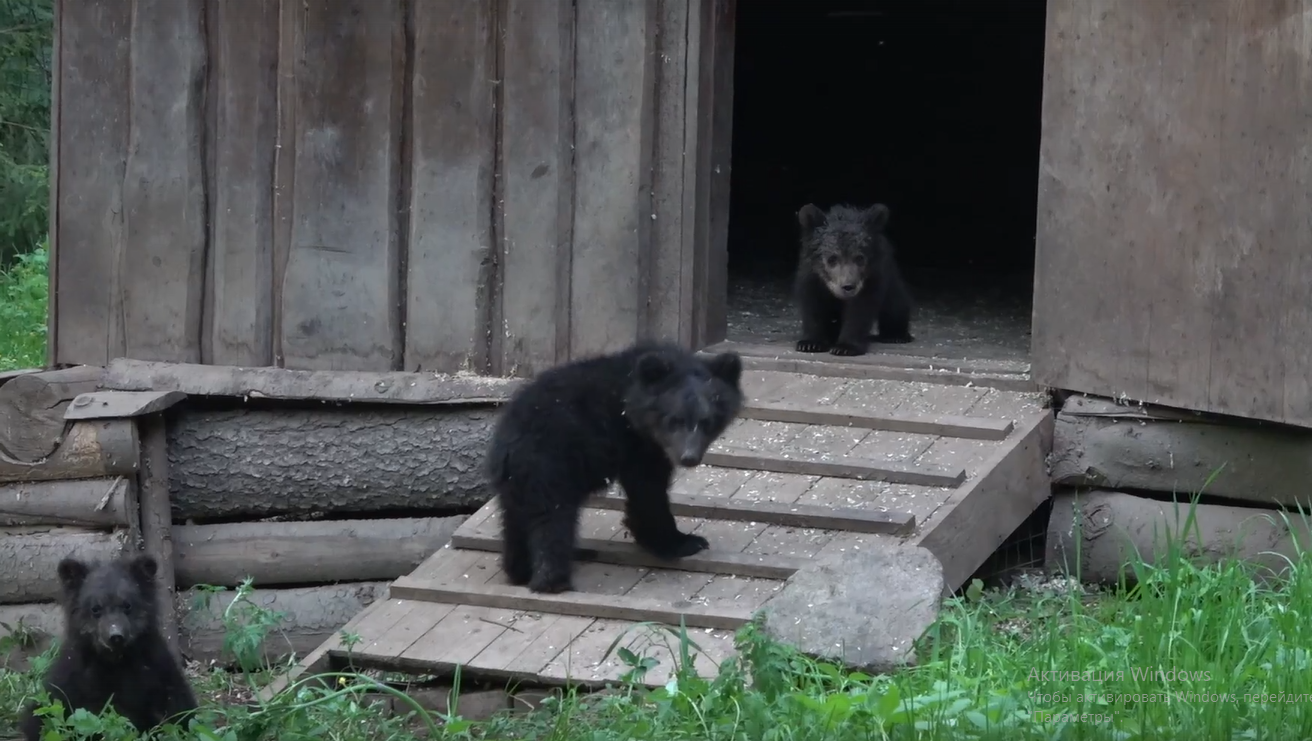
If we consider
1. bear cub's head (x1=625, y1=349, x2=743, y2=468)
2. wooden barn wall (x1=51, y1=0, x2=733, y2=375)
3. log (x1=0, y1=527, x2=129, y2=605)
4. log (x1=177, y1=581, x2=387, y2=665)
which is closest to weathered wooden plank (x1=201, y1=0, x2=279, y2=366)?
wooden barn wall (x1=51, y1=0, x2=733, y2=375)

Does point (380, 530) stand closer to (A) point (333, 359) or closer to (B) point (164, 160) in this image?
(A) point (333, 359)

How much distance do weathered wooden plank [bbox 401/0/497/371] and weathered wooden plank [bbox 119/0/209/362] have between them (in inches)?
Answer: 46.5

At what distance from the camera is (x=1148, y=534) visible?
7242 millimetres

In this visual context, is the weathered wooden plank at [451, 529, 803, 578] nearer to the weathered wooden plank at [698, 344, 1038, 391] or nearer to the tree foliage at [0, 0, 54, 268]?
the weathered wooden plank at [698, 344, 1038, 391]

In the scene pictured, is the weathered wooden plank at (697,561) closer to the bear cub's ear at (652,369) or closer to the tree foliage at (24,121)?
the bear cub's ear at (652,369)

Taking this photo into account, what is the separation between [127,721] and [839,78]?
12.7 meters

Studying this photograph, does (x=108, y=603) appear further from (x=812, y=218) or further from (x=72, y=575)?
(x=812, y=218)

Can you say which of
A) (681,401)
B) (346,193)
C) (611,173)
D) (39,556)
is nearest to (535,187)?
(611,173)

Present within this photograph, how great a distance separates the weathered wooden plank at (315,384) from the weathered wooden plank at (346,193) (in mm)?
183

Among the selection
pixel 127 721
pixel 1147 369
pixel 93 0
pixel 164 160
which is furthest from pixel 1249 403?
pixel 93 0

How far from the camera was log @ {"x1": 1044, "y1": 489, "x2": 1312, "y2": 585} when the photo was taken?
702 centimetres

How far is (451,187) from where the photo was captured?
795 cm

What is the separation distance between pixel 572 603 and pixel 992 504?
1964 mm

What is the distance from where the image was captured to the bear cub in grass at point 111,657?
5418 millimetres
